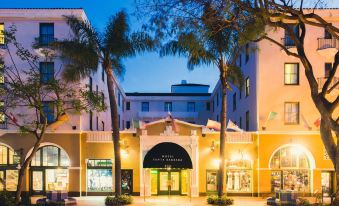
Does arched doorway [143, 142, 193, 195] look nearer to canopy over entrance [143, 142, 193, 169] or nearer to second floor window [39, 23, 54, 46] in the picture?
canopy over entrance [143, 142, 193, 169]

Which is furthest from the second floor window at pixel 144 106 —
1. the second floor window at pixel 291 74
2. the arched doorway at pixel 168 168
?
the second floor window at pixel 291 74

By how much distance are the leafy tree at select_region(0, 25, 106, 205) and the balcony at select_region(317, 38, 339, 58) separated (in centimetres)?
1677

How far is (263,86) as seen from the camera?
3316 cm

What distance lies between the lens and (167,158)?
32750 millimetres

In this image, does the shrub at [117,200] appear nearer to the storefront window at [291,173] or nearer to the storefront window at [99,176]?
the storefront window at [99,176]

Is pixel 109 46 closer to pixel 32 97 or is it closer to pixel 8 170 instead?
pixel 32 97

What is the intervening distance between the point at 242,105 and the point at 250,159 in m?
6.74

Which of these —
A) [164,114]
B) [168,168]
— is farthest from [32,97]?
[164,114]

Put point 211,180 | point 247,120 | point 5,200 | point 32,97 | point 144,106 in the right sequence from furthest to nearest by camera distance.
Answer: point 144,106, point 247,120, point 211,180, point 32,97, point 5,200

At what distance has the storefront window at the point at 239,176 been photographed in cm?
3334

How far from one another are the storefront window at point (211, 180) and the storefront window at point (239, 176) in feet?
3.19

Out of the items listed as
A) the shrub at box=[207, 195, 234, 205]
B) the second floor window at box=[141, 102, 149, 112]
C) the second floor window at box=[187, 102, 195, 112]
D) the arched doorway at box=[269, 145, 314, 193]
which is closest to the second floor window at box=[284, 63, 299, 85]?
the arched doorway at box=[269, 145, 314, 193]

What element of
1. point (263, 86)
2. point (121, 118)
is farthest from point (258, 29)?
point (121, 118)

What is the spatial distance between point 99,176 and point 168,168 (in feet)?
17.5
